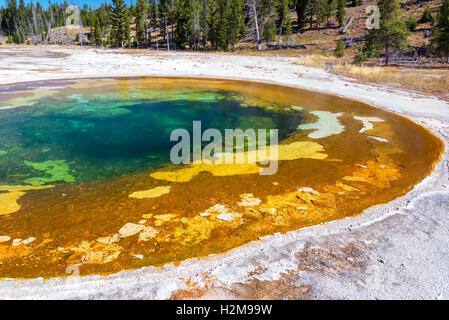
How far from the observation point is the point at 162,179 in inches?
237

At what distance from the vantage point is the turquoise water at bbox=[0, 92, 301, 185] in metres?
6.70

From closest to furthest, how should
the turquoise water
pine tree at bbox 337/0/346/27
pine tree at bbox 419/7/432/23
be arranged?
the turquoise water < pine tree at bbox 419/7/432/23 < pine tree at bbox 337/0/346/27

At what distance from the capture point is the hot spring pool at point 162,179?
390cm

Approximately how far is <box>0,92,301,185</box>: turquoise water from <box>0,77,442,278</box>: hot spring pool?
0.04 m

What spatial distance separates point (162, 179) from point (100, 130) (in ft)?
16.0

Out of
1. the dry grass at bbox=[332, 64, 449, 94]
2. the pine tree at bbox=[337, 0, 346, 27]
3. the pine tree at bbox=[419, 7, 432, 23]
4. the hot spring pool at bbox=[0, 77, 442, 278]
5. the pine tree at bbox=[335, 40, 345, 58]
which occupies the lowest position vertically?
the hot spring pool at bbox=[0, 77, 442, 278]

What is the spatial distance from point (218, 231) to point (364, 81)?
1592cm

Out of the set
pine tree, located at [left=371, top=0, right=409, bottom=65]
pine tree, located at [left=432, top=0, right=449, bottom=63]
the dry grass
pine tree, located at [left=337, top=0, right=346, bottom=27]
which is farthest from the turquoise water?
pine tree, located at [left=337, top=0, right=346, bottom=27]

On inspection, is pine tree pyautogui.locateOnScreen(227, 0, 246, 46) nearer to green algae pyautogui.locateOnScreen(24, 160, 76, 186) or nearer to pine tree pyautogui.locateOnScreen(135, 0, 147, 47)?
pine tree pyautogui.locateOnScreen(135, 0, 147, 47)

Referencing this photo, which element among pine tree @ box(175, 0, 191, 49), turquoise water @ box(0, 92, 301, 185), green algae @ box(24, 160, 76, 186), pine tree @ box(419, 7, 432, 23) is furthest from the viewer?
pine tree @ box(175, 0, 191, 49)

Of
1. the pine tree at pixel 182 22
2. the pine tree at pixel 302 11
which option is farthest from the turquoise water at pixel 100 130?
the pine tree at pixel 302 11

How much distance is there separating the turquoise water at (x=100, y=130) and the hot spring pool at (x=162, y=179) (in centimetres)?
4

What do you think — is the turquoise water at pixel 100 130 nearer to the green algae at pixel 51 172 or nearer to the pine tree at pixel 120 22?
the green algae at pixel 51 172

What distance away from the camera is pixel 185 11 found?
45.4 meters
